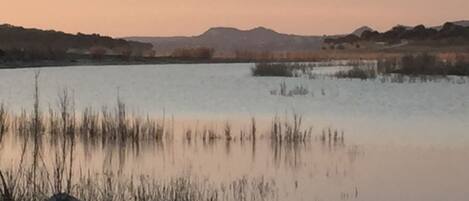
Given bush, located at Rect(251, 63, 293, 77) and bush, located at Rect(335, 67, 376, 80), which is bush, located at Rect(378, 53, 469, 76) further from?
bush, located at Rect(251, 63, 293, 77)

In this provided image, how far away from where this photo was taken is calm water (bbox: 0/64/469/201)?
10.5 m

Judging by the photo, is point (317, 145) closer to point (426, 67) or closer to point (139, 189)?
point (139, 189)

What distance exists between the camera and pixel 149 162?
12.0 meters

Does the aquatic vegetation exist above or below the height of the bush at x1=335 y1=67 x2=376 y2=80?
below

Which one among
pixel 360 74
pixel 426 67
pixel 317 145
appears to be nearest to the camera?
pixel 317 145

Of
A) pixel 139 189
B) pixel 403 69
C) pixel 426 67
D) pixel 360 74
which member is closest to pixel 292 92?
pixel 360 74

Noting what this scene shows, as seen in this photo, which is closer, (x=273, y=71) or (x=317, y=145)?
(x=317, y=145)

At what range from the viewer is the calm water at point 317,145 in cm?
1045

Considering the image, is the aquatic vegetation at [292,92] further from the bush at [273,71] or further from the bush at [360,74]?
the bush at [273,71]

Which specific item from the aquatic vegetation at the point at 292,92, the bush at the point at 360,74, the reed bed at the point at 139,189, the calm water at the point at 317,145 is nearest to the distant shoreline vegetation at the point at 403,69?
the bush at the point at 360,74

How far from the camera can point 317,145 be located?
13.9 m

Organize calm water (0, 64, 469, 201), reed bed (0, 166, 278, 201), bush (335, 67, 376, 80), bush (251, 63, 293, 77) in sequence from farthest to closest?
1. bush (251, 63, 293, 77)
2. bush (335, 67, 376, 80)
3. calm water (0, 64, 469, 201)
4. reed bed (0, 166, 278, 201)

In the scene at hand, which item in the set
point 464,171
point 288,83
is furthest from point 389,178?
point 288,83

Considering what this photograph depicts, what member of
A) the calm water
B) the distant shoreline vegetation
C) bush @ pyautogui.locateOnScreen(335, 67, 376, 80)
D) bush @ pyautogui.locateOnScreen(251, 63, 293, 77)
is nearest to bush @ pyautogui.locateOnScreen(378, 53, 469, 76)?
the distant shoreline vegetation
